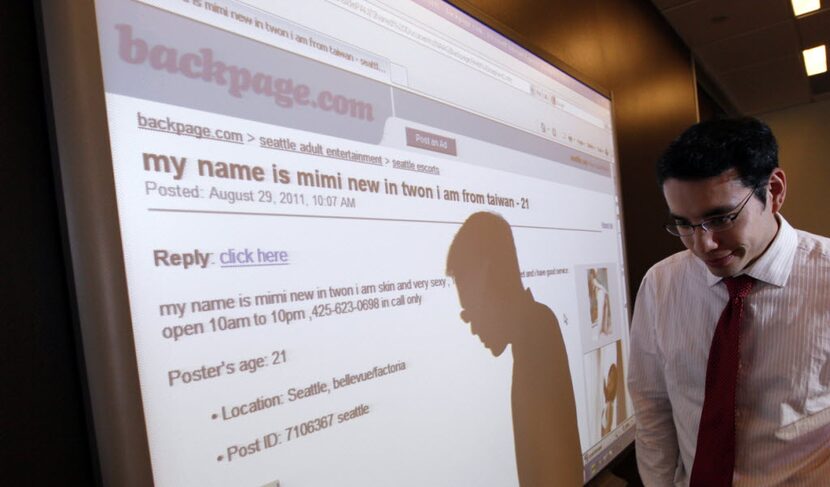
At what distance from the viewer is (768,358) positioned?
121cm

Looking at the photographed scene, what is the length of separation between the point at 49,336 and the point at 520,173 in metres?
1.13

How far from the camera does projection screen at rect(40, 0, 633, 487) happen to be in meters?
0.60

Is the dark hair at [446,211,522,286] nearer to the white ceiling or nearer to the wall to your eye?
the wall

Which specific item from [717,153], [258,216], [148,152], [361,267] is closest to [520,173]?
[717,153]

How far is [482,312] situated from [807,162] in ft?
21.1

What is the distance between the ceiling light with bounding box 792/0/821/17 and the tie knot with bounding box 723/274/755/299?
2847mm

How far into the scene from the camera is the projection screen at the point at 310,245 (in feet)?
1.97

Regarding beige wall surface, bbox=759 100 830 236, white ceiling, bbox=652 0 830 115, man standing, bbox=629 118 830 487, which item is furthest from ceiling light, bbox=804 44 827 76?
man standing, bbox=629 118 830 487

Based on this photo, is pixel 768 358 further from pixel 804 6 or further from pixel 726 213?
pixel 804 6

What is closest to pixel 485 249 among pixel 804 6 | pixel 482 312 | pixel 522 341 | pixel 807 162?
pixel 482 312

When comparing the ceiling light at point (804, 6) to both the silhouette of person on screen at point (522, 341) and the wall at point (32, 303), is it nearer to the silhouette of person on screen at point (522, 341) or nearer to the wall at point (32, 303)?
the silhouette of person on screen at point (522, 341)

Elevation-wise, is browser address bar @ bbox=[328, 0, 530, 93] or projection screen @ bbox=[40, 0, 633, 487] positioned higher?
browser address bar @ bbox=[328, 0, 530, 93]

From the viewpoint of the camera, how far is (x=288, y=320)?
79 centimetres

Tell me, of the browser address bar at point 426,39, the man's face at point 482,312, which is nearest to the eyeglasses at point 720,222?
the man's face at point 482,312
